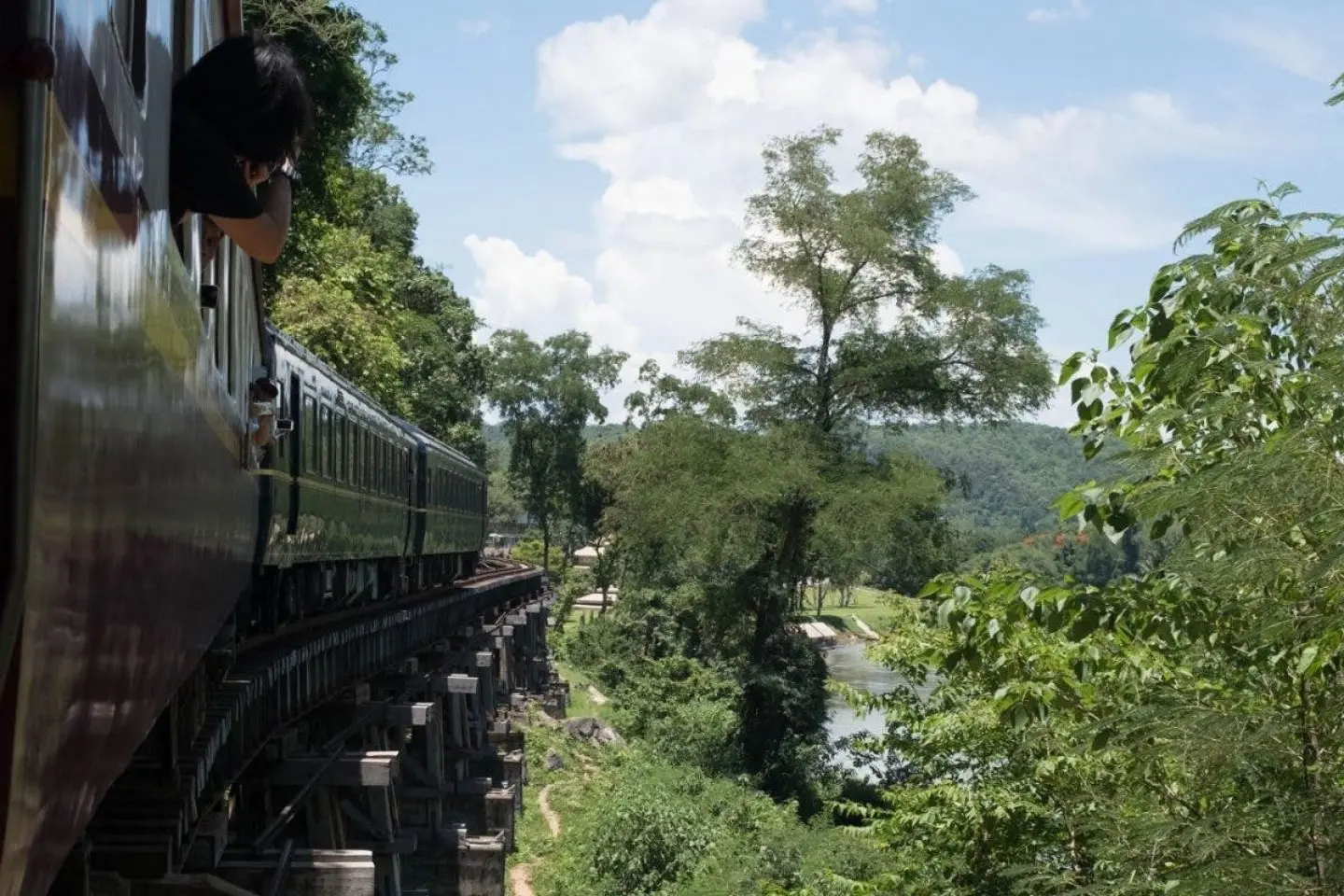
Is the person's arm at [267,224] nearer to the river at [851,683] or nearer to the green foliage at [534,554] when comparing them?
the river at [851,683]

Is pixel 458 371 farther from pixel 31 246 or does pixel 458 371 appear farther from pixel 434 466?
pixel 31 246

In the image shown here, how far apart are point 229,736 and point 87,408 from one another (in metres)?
6.53

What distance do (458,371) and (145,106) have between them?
4486cm

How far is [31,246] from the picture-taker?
131 cm

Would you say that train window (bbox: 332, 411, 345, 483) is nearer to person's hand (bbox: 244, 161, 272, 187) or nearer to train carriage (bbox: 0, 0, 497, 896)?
train carriage (bbox: 0, 0, 497, 896)

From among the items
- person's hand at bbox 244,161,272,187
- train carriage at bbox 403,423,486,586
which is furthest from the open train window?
person's hand at bbox 244,161,272,187

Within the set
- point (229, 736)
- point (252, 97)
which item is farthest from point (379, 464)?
point (252, 97)

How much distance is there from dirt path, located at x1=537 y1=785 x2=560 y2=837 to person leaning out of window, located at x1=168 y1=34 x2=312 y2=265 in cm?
2440

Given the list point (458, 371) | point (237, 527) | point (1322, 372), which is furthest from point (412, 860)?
point (458, 371)

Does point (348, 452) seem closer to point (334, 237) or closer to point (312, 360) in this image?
point (312, 360)

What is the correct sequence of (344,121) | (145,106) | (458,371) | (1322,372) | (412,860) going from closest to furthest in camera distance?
(145,106) → (1322,372) → (412,860) → (344,121) → (458,371)

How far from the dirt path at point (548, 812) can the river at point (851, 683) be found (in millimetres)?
5487

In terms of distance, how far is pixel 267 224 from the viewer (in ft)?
9.37

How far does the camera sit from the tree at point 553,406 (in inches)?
Answer: 2463
